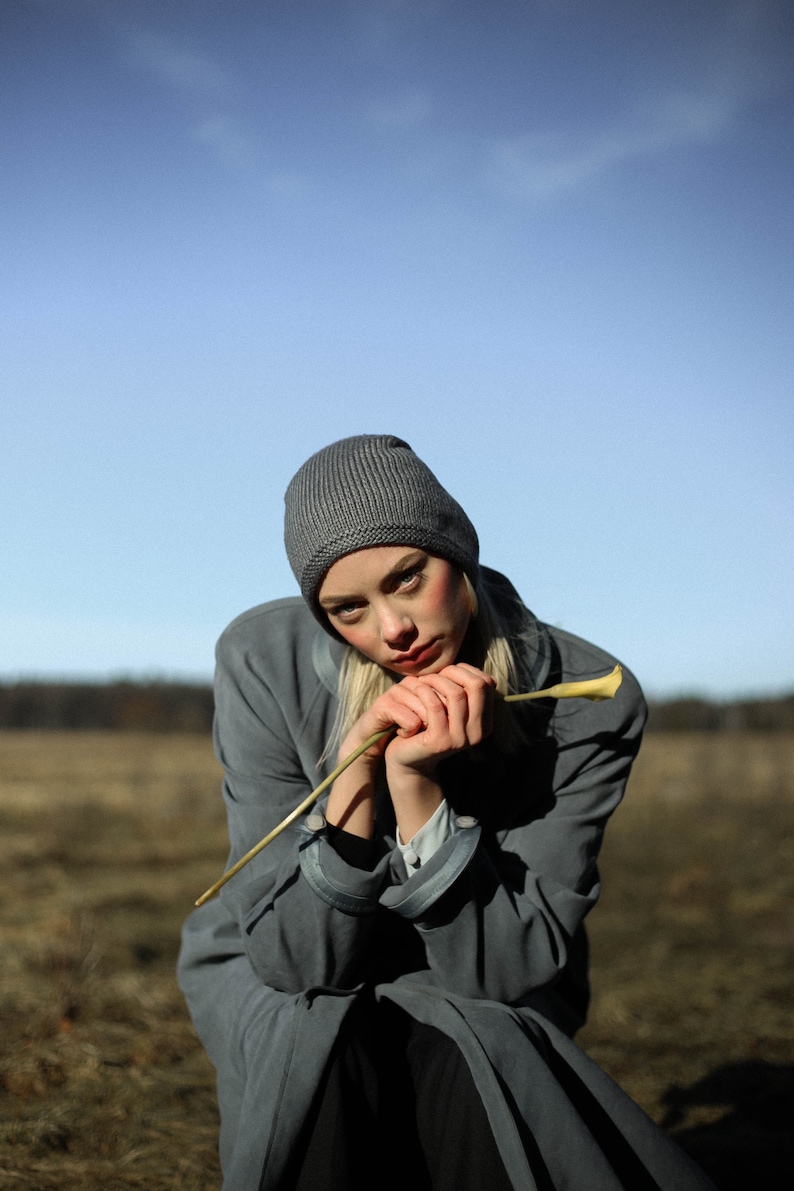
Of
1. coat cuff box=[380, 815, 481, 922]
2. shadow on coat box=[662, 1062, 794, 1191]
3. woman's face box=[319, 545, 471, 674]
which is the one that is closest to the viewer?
coat cuff box=[380, 815, 481, 922]

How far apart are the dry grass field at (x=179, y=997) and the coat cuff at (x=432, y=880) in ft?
4.49

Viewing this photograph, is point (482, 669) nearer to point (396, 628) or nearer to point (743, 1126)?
point (396, 628)

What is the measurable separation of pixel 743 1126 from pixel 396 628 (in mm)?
2302

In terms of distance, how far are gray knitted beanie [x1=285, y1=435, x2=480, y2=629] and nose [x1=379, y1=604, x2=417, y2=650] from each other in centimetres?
14

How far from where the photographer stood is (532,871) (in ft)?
6.62

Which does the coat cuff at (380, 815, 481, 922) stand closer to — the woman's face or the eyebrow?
the woman's face

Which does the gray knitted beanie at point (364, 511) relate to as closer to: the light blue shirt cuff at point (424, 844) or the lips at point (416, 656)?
the lips at point (416, 656)

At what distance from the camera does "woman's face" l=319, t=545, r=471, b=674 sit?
1901mm

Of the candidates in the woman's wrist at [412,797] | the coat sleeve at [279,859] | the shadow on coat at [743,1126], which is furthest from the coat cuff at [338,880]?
the shadow on coat at [743,1126]

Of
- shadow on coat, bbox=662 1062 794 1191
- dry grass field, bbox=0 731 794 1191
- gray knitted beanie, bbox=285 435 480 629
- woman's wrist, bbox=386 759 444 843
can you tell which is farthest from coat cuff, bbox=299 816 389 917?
shadow on coat, bbox=662 1062 794 1191

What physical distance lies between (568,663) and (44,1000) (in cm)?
305

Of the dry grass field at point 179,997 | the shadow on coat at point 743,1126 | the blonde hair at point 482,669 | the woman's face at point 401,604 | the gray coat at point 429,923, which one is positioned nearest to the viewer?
the gray coat at point 429,923

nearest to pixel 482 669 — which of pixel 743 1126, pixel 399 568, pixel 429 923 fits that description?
pixel 399 568

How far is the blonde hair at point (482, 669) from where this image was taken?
206 cm
